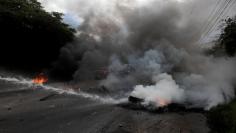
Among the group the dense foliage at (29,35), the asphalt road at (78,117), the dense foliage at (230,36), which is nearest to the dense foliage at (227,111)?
the dense foliage at (230,36)

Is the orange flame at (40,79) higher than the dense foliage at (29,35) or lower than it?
lower

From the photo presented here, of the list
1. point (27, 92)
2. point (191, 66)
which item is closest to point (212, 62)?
point (191, 66)

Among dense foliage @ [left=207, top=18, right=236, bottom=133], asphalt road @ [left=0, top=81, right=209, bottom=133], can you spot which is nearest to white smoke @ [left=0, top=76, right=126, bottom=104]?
asphalt road @ [left=0, top=81, right=209, bottom=133]

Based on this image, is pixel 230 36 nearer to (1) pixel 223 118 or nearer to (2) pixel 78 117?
(1) pixel 223 118

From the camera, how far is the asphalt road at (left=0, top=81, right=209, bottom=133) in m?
22.5

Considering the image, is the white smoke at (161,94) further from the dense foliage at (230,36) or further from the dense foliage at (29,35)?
the dense foliage at (29,35)

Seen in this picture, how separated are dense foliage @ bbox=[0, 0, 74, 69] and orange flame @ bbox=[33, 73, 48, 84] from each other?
609cm

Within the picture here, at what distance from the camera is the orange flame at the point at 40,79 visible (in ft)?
145

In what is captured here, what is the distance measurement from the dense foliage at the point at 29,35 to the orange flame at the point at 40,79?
240 inches

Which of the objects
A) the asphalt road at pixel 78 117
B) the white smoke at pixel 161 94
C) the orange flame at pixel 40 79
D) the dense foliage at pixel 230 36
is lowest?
the asphalt road at pixel 78 117

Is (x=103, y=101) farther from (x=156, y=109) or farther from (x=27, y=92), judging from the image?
(x=27, y=92)

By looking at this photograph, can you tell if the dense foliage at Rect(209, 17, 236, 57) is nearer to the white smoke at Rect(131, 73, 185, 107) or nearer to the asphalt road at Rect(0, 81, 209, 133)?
the white smoke at Rect(131, 73, 185, 107)

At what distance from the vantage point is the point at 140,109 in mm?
30500

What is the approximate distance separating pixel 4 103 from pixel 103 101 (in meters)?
10.8
